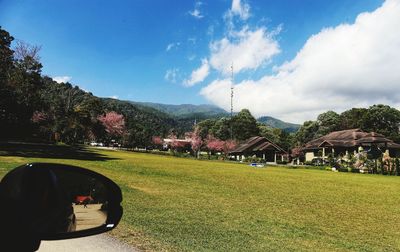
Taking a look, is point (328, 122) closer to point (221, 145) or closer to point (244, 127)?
point (244, 127)

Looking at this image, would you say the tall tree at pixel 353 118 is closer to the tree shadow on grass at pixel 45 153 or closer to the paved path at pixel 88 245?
the tree shadow on grass at pixel 45 153

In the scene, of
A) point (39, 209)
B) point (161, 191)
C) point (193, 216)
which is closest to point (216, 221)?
point (193, 216)

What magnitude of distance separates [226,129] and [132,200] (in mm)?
109424

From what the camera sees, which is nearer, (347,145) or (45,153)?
(45,153)

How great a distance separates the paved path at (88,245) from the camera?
21.5 ft

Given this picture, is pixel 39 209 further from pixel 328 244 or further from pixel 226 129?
pixel 226 129

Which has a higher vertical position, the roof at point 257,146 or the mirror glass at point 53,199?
the roof at point 257,146

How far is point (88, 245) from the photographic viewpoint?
6992 millimetres


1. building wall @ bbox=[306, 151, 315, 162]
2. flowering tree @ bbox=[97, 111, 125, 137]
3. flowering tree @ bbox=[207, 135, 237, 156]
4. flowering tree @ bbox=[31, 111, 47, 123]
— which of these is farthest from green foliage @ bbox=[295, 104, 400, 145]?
flowering tree @ bbox=[31, 111, 47, 123]

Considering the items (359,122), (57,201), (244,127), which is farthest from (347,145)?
(57,201)

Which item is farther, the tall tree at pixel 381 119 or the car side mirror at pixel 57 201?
the tall tree at pixel 381 119

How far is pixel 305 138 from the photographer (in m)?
123

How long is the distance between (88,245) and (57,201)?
585cm

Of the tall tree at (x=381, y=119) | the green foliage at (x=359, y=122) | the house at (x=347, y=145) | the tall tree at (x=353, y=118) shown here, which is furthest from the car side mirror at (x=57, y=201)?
the tall tree at (x=353, y=118)
